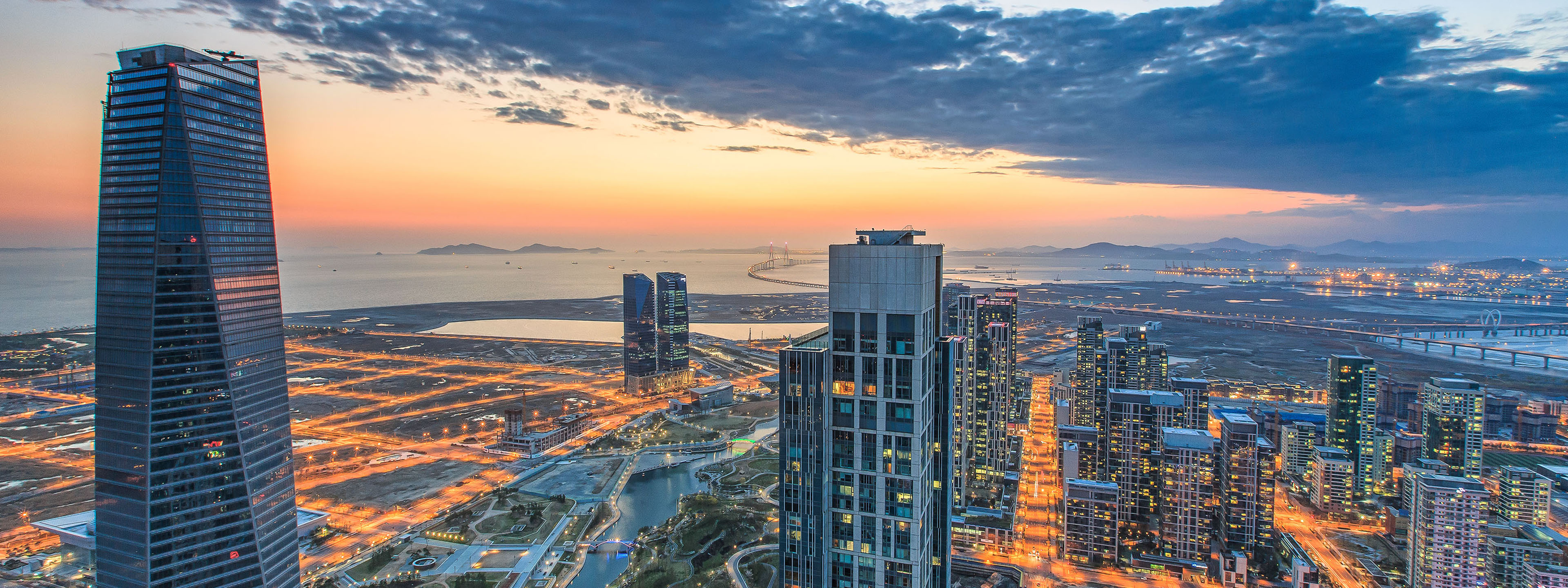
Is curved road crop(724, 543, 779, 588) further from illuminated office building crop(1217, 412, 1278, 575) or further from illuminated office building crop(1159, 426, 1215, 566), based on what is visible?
illuminated office building crop(1217, 412, 1278, 575)

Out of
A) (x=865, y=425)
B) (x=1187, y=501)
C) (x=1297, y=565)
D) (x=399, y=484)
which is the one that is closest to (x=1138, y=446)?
(x=1187, y=501)

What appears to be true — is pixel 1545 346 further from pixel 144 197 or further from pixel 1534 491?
pixel 144 197

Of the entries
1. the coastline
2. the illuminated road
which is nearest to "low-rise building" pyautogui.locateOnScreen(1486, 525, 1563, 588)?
the illuminated road

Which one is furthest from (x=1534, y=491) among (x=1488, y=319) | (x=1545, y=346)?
(x=1488, y=319)

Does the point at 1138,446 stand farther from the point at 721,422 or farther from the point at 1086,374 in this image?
the point at 721,422

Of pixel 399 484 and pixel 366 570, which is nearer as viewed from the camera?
pixel 366 570
